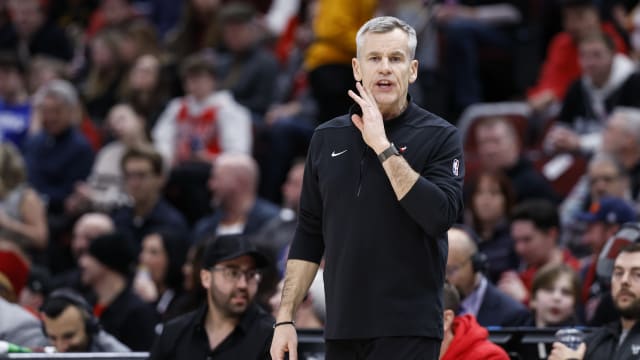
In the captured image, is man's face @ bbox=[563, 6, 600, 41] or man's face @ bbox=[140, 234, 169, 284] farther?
man's face @ bbox=[563, 6, 600, 41]

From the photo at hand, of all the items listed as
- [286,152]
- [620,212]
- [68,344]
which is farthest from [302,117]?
[68,344]

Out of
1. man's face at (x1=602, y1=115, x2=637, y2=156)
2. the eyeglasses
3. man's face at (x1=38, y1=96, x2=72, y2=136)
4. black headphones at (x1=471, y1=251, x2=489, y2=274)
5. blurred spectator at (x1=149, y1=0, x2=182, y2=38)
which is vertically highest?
blurred spectator at (x1=149, y1=0, x2=182, y2=38)

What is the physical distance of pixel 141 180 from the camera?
11586mm

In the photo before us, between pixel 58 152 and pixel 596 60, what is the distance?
4.66m

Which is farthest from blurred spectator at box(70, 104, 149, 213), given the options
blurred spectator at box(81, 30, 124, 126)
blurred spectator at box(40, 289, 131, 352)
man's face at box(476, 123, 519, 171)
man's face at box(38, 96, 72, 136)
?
blurred spectator at box(40, 289, 131, 352)

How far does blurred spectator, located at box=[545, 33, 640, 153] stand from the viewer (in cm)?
1148

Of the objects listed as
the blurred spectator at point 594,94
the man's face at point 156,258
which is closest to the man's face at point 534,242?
the blurred spectator at point 594,94

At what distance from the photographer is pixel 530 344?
7211 millimetres

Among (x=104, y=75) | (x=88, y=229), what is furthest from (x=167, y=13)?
(x=88, y=229)

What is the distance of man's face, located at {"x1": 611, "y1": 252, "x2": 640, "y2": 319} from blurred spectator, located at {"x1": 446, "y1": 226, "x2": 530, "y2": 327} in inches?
49.5

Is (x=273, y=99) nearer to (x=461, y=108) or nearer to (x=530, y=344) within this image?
(x=461, y=108)

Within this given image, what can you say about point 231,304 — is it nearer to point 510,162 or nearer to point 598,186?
point 598,186

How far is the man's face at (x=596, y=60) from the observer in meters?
11.6

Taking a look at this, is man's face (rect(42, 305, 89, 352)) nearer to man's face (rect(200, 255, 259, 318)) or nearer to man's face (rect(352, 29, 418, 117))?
man's face (rect(200, 255, 259, 318))
